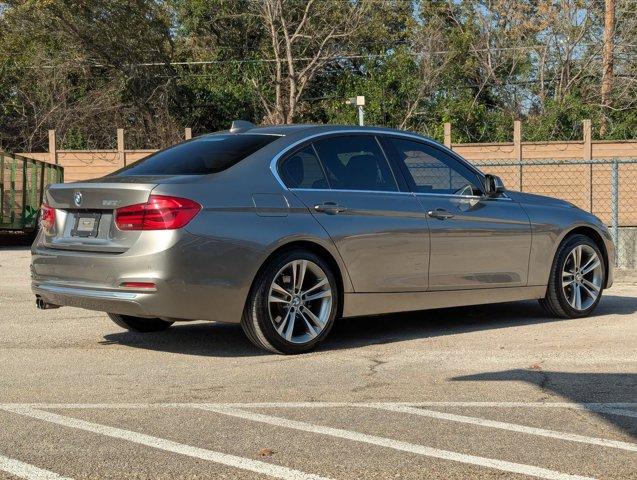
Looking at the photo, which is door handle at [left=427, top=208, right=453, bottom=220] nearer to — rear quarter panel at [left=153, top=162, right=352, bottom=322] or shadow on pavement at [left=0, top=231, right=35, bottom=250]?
rear quarter panel at [left=153, top=162, right=352, bottom=322]

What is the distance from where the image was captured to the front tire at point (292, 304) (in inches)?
295

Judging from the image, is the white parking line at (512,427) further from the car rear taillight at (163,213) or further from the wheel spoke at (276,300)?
the car rear taillight at (163,213)

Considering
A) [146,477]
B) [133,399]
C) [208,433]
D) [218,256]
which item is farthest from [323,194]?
[146,477]

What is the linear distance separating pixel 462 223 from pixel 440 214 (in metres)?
0.24

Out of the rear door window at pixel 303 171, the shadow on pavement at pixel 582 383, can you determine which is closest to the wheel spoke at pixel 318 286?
the rear door window at pixel 303 171

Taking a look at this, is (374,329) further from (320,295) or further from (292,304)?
(292,304)

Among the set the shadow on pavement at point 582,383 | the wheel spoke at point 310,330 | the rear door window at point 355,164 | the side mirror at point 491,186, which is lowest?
the shadow on pavement at point 582,383

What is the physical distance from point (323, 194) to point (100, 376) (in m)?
2.06

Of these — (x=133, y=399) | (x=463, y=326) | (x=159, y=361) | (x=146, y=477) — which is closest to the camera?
(x=146, y=477)

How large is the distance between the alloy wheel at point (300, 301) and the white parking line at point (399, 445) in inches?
69.1

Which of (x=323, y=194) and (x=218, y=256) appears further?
(x=323, y=194)

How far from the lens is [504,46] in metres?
35.8

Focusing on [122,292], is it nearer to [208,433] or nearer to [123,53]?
[208,433]

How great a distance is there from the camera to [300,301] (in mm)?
7715
